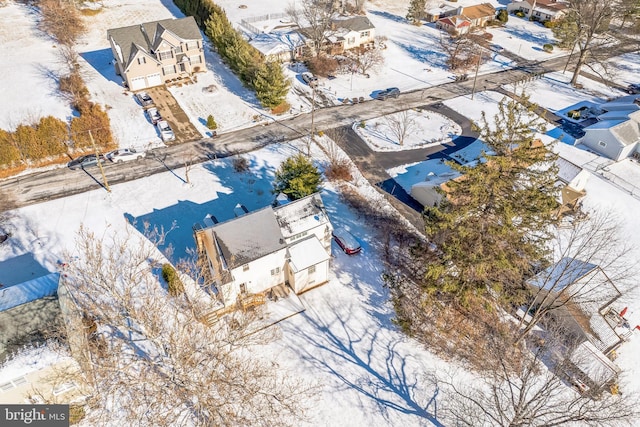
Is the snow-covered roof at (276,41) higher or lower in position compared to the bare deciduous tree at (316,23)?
lower

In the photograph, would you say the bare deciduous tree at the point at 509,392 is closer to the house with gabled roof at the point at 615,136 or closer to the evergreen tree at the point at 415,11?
the house with gabled roof at the point at 615,136

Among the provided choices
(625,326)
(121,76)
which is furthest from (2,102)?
(625,326)

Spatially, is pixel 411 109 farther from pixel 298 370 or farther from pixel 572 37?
pixel 298 370

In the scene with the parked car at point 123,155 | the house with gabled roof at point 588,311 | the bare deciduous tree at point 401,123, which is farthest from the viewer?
the bare deciduous tree at point 401,123

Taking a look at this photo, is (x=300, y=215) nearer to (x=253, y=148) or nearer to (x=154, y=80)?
(x=253, y=148)

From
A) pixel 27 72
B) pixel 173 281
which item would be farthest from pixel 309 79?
pixel 27 72

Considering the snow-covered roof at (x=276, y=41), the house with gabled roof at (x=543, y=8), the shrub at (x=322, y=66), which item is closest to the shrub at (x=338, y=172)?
the shrub at (x=322, y=66)

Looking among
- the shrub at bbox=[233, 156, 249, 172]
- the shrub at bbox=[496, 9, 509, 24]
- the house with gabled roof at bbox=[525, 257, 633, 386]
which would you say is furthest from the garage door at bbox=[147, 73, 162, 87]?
the shrub at bbox=[496, 9, 509, 24]
